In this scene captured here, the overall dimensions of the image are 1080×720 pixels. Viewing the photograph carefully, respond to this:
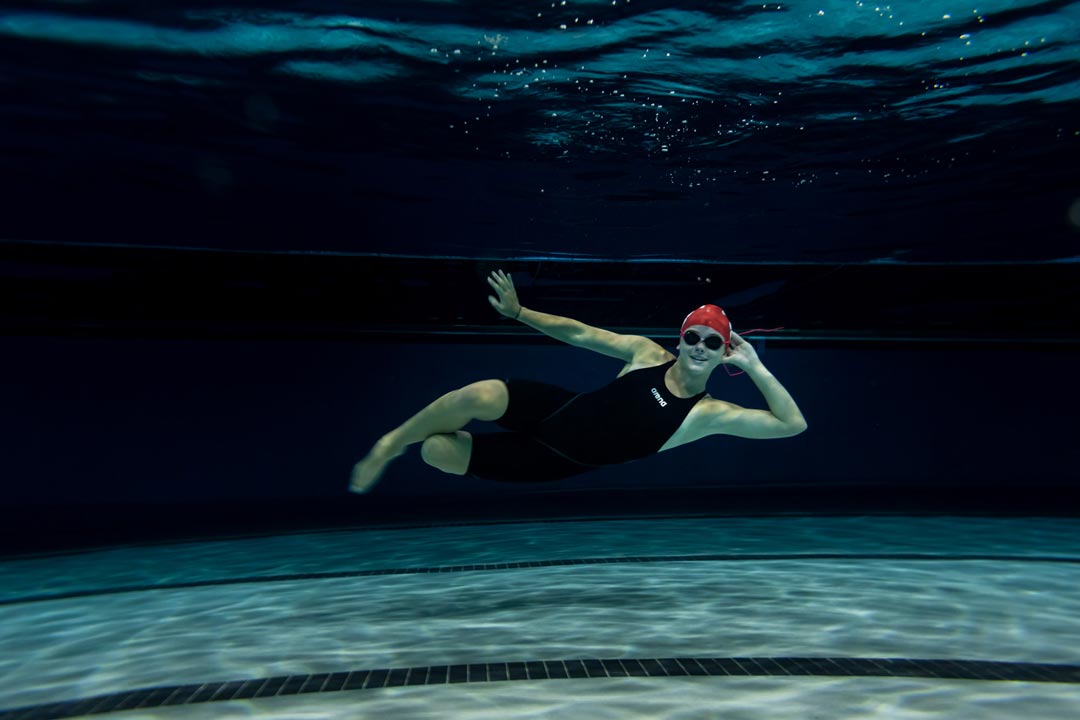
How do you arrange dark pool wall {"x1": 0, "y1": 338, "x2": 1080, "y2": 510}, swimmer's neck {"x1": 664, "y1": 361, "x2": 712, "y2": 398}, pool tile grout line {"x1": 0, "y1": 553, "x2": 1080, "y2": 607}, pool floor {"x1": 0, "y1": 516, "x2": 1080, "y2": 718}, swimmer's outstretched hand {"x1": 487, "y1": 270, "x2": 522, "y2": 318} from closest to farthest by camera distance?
1. swimmer's outstretched hand {"x1": 487, "y1": 270, "x2": 522, "y2": 318}
2. pool floor {"x1": 0, "y1": 516, "x2": 1080, "y2": 718}
3. swimmer's neck {"x1": 664, "y1": 361, "x2": 712, "y2": 398}
4. pool tile grout line {"x1": 0, "y1": 553, "x2": 1080, "y2": 607}
5. dark pool wall {"x1": 0, "y1": 338, "x2": 1080, "y2": 510}

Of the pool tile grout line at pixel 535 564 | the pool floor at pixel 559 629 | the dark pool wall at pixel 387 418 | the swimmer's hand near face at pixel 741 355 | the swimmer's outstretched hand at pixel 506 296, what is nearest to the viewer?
the swimmer's hand near face at pixel 741 355

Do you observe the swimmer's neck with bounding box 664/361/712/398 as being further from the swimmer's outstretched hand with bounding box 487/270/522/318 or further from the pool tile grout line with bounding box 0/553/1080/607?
the pool tile grout line with bounding box 0/553/1080/607

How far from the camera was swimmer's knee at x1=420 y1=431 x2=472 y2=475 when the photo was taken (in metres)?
4.34

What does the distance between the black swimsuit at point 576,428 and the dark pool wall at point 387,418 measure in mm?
8169

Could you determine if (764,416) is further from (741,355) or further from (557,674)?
(557,674)

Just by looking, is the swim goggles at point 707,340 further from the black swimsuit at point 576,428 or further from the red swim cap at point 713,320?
the black swimsuit at point 576,428

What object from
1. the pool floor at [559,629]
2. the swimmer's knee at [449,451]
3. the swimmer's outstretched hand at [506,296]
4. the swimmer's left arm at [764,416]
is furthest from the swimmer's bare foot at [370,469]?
the swimmer's left arm at [764,416]

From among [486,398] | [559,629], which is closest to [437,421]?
[486,398]

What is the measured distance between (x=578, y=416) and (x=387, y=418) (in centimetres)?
838

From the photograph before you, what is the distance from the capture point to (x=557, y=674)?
16.0 ft

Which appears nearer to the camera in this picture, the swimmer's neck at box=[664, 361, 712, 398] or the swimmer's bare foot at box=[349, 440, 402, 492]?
the swimmer's bare foot at box=[349, 440, 402, 492]

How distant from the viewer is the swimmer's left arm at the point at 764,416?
426 cm

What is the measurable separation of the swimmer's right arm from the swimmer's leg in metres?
0.41

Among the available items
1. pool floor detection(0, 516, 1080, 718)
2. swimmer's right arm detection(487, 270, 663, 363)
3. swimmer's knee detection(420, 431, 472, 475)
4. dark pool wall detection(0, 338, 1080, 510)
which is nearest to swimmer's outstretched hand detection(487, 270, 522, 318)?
swimmer's right arm detection(487, 270, 663, 363)
